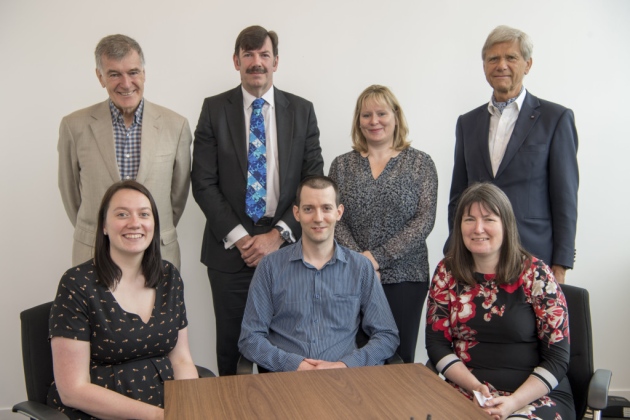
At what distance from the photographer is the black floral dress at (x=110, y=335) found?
6.43 feet

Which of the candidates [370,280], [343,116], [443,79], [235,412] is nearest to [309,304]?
[370,280]

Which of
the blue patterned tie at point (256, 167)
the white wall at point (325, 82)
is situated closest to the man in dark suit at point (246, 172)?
the blue patterned tie at point (256, 167)

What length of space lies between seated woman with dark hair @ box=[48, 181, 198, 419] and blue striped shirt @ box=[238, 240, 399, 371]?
36cm

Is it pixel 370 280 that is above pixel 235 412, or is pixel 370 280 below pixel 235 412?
above

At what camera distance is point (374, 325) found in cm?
246

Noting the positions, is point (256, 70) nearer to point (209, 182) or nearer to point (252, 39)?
point (252, 39)

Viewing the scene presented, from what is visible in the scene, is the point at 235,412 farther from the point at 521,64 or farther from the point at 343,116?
the point at 343,116

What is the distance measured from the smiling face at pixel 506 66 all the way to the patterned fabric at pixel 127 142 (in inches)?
68.2

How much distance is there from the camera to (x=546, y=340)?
220cm

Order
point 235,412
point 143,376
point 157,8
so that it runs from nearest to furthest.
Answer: point 235,412, point 143,376, point 157,8

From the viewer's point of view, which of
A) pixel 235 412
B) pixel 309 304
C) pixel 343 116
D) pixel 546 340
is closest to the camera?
pixel 235 412

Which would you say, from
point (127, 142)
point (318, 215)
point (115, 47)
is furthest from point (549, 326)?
point (115, 47)

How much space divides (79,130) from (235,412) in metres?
1.81

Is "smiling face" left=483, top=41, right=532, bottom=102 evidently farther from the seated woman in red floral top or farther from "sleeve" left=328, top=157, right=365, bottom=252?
"sleeve" left=328, top=157, right=365, bottom=252
